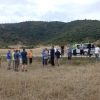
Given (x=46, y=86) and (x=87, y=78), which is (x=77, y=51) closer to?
(x=87, y=78)

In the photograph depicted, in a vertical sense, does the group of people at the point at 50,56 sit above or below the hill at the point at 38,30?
below

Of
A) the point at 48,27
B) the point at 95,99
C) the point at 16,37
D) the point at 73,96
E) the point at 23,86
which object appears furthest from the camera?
the point at 48,27

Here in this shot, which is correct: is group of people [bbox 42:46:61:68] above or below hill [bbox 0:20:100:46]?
below

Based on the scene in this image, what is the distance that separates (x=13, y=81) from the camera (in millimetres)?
12508

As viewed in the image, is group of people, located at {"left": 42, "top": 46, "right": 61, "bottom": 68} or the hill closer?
group of people, located at {"left": 42, "top": 46, "right": 61, "bottom": 68}

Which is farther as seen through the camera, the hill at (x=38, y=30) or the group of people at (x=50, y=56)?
the hill at (x=38, y=30)

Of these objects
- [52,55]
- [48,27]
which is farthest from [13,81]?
[48,27]

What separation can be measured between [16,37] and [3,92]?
87.0 m

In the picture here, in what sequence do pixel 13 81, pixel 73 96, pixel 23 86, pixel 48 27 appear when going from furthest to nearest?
pixel 48 27 → pixel 13 81 → pixel 23 86 → pixel 73 96

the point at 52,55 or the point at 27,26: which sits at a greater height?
the point at 27,26

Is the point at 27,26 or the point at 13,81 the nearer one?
the point at 13,81

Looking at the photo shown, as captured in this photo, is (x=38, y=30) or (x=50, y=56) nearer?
(x=50, y=56)

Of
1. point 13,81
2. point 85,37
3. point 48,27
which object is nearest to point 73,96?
point 13,81

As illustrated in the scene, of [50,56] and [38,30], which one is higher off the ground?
[38,30]
